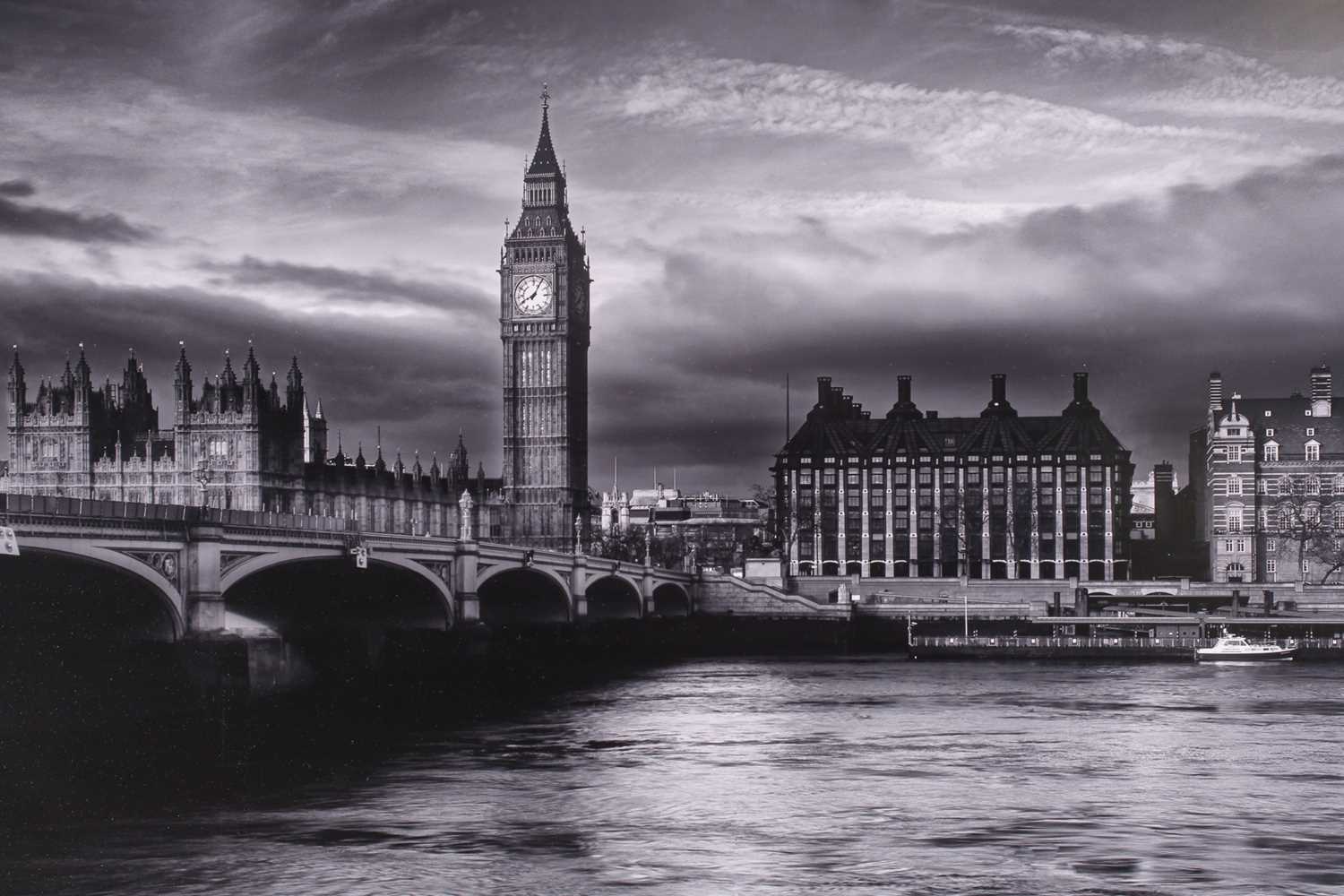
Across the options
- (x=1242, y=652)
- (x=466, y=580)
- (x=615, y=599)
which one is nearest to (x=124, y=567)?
(x=466, y=580)

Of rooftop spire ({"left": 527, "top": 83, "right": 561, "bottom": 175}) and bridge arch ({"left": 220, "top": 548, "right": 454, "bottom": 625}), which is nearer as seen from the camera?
bridge arch ({"left": 220, "top": 548, "right": 454, "bottom": 625})

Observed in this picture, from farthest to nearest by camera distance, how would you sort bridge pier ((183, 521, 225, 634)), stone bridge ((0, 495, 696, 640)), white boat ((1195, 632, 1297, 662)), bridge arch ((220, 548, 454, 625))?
1. white boat ((1195, 632, 1297, 662))
2. bridge arch ((220, 548, 454, 625))
3. bridge pier ((183, 521, 225, 634))
4. stone bridge ((0, 495, 696, 640))

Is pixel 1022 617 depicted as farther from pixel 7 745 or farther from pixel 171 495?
pixel 7 745

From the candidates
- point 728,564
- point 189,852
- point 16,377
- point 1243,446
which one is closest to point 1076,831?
point 189,852

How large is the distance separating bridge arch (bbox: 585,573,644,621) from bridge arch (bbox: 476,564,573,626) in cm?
764

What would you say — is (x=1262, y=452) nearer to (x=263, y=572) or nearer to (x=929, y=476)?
(x=929, y=476)

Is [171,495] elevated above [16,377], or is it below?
below

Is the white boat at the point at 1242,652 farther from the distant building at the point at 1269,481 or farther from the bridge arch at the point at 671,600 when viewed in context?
the distant building at the point at 1269,481

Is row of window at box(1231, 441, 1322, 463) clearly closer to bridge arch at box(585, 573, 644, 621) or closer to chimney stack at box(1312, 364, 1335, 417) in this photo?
chimney stack at box(1312, 364, 1335, 417)

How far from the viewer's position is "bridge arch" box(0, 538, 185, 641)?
137 ft

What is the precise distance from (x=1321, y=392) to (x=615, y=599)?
5202cm

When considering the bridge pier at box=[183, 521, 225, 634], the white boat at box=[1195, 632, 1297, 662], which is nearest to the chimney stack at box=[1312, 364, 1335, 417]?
the white boat at box=[1195, 632, 1297, 662]

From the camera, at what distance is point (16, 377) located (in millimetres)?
129625

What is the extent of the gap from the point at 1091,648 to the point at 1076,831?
185 feet
